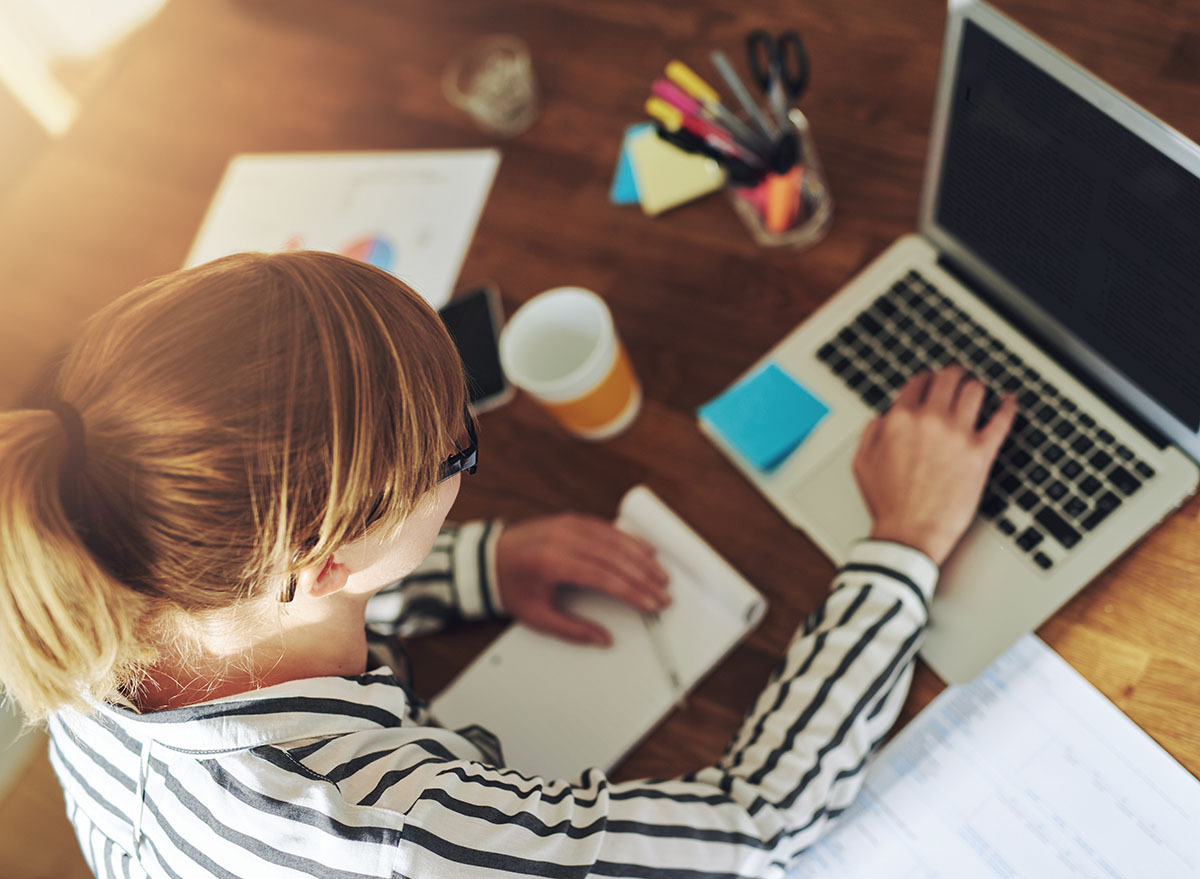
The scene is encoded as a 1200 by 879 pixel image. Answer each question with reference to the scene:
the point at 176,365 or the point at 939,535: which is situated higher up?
the point at 939,535

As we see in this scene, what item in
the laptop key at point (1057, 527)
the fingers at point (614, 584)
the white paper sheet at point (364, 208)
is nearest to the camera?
the laptop key at point (1057, 527)

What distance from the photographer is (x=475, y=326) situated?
1.09 m

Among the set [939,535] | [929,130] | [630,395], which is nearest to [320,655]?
[630,395]

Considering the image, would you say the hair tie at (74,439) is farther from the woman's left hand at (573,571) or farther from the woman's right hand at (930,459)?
the woman's right hand at (930,459)

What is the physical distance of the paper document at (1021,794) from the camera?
67 cm

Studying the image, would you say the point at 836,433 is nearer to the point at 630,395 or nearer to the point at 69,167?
the point at 630,395

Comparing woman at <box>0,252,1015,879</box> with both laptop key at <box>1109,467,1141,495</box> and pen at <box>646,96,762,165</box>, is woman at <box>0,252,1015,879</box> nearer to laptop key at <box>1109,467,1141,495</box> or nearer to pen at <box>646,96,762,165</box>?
laptop key at <box>1109,467,1141,495</box>

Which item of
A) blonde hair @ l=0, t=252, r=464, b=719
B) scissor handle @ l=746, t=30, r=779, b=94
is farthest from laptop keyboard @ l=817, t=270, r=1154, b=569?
blonde hair @ l=0, t=252, r=464, b=719

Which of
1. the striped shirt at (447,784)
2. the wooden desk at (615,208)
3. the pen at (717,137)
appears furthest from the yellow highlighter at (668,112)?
the striped shirt at (447,784)

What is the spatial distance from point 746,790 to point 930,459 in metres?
0.30

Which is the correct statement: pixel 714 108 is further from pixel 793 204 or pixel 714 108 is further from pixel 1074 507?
pixel 1074 507

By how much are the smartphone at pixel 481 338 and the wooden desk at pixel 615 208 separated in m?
0.02

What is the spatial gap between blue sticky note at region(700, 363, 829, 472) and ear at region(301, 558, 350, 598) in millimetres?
398

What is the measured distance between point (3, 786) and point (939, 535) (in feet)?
4.11
